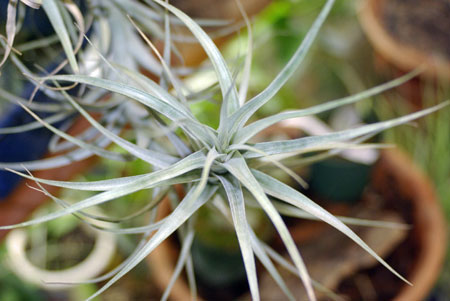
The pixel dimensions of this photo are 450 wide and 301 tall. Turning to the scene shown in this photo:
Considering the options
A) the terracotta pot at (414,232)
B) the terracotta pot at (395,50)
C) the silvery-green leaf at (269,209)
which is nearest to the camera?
the silvery-green leaf at (269,209)

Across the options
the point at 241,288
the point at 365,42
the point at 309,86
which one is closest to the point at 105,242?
the point at 241,288

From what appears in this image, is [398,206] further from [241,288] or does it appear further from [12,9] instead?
[12,9]

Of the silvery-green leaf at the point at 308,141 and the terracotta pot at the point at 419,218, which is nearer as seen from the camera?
the silvery-green leaf at the point at 308,141

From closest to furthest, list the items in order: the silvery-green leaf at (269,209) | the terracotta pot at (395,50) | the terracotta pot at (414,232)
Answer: the silvery-green leaf at (269,209), the terracotta pot at (414,232), the terracotta pot at (395,50)

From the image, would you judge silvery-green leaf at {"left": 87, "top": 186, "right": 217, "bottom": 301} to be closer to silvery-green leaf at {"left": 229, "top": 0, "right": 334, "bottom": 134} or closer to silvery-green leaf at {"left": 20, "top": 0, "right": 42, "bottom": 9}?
silvery-green leaf at {"left": 229, "top": 0, "right": 334, "bottom": 134}

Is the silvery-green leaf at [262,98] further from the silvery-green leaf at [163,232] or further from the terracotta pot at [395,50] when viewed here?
the terracotta pot at [395,50]

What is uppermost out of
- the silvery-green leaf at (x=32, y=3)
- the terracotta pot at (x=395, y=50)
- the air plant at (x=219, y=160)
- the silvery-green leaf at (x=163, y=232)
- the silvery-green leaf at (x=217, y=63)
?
the terracotta pot at (x=395, y=50)

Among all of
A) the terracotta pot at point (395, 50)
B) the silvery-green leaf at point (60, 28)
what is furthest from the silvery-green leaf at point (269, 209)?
the terracotta pot at point (395, 50)

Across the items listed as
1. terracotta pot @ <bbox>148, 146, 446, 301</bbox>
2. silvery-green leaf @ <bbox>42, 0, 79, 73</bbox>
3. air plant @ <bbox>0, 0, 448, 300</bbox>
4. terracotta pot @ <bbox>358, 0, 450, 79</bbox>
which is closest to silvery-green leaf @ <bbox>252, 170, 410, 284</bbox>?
air plant @ <bbox>0, 0, 448, 300</bbox>

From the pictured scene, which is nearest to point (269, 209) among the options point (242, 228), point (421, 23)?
point (242, 228)
